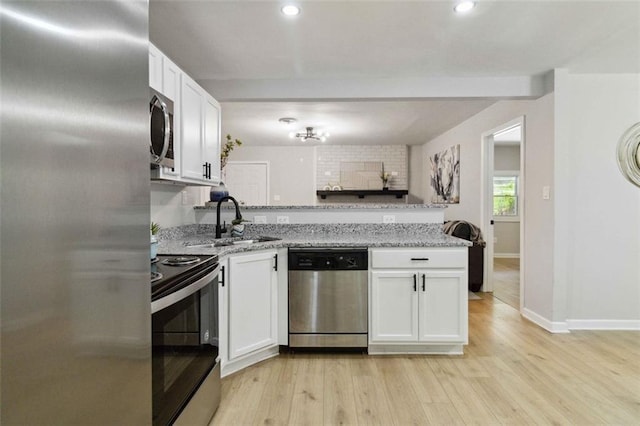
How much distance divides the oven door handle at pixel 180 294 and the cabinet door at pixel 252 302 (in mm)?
537

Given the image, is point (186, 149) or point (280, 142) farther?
point (280, 142)

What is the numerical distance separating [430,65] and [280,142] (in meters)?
4.27

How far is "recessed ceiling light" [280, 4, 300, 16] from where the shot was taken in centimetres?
213

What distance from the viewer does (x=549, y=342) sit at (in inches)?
113

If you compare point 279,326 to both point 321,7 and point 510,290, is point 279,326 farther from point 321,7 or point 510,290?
point 510,290

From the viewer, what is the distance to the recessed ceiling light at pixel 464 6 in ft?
6.84

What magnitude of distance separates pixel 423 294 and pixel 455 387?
2.06ft

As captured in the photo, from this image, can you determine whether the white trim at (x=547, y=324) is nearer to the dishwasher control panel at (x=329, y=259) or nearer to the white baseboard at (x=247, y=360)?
the dishwasher control panel at (x=329, y=259)

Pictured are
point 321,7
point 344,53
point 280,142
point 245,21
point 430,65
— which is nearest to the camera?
point 321,7

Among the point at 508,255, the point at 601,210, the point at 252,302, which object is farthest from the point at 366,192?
the point at 252,302

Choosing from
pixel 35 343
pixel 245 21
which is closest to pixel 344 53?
pixel 245 21

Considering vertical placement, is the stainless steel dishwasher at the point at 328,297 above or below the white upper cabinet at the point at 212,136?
below

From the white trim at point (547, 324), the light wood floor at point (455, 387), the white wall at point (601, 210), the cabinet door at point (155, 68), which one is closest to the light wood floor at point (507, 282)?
the white trim at point (547, 324)

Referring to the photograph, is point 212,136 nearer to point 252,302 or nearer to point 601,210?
point 252,302
